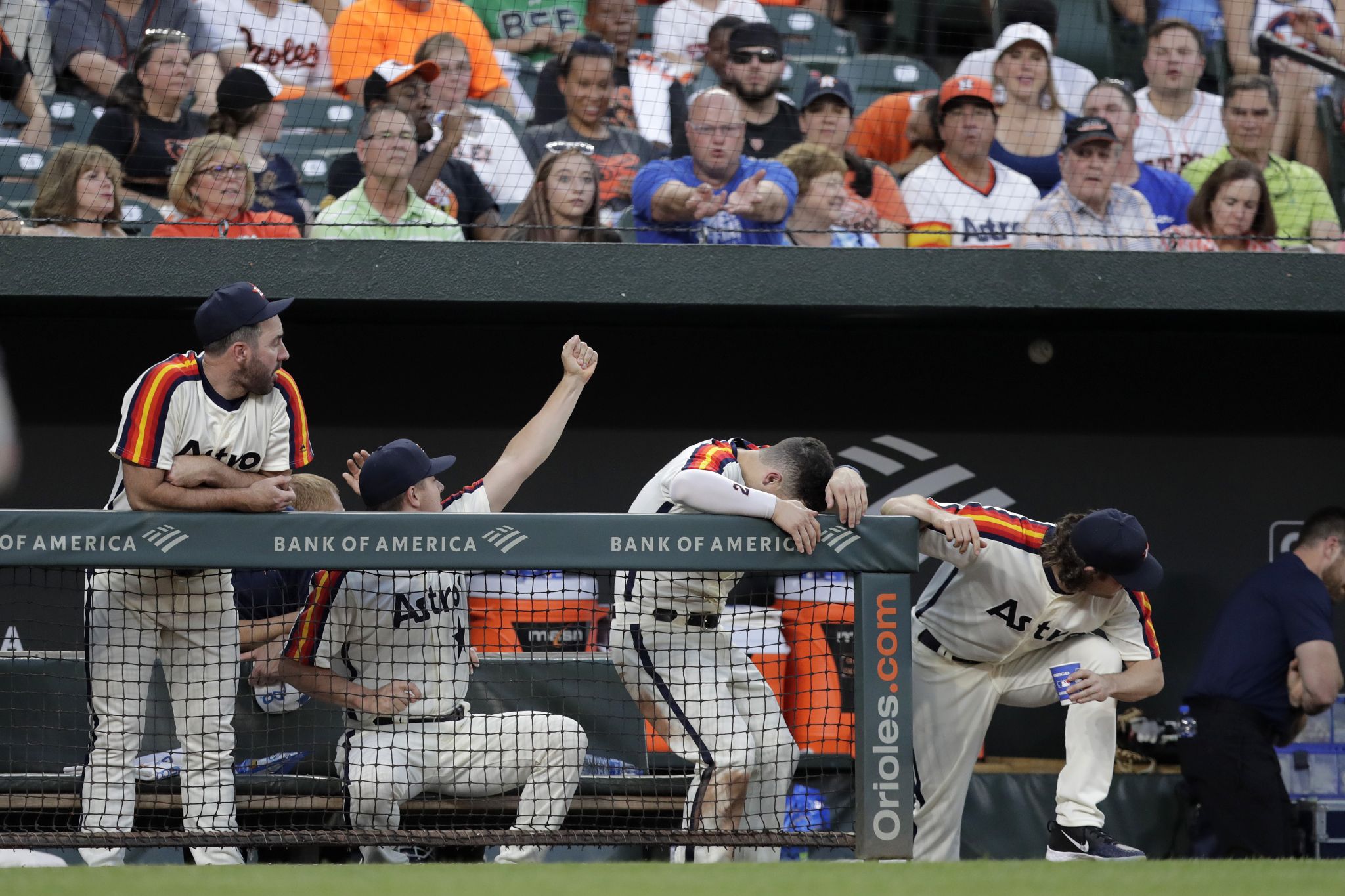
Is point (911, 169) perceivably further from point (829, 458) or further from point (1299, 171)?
point (829, 458)

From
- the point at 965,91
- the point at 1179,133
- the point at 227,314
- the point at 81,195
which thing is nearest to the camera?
Result: the point at 227,314

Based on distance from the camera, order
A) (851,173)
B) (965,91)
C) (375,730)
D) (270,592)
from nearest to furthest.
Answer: (375,730), (270,592), (851,173), (965,91)

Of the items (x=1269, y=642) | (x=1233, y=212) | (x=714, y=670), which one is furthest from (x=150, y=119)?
(x=1269, y=642)

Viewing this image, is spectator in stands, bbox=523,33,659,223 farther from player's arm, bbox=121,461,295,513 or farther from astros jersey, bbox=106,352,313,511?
player's arm, bbox=121,461,295,513

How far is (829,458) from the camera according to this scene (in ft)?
13.7

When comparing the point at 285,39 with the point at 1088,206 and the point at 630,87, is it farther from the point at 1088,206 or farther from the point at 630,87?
the point at 1088,206

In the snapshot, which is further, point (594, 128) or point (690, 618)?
point (594, 128)

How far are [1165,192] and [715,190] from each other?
216cm

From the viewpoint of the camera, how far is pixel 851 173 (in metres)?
6.40

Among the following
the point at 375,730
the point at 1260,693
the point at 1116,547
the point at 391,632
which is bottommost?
the point at 1260,693

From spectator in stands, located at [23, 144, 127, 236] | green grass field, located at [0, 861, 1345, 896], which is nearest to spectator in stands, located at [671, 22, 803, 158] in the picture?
spectator in stands, located at [23, 144, 127, 236]

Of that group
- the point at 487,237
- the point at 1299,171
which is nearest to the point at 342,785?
the point at 487,237

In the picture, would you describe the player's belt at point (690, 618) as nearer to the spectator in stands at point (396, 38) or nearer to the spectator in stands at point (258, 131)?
the spectator in stands at point (258, 131)

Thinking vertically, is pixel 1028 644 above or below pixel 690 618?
below
